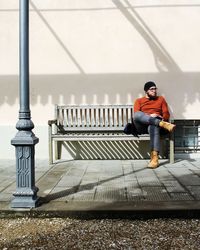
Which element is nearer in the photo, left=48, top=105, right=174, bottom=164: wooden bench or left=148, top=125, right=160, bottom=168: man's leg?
left=148, top=125, right=160, bottom=168: man's leg

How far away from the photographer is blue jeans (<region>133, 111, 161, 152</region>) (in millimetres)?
6797

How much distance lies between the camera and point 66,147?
7.97 m

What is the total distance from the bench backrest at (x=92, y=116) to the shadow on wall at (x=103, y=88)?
152 millimetres

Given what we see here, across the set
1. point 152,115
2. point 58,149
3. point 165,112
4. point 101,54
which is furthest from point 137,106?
point 58,149

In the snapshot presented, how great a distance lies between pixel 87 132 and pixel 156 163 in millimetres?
1693

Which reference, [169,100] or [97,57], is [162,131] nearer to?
[169,100]

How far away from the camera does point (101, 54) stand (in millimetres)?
7879

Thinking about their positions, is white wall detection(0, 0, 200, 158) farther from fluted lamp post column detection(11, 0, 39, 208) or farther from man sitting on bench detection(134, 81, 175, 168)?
fluted lamp post column detection(11, 0, 39, 208)

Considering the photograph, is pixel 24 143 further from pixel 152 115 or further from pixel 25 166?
pixel 152 115

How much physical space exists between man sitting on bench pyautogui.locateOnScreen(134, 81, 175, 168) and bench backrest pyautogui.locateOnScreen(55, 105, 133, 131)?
24.6 inches

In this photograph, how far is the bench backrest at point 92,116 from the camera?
7.84 metres

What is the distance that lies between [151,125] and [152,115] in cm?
19

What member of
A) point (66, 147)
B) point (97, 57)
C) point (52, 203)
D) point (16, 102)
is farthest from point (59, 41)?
point (52, 203)

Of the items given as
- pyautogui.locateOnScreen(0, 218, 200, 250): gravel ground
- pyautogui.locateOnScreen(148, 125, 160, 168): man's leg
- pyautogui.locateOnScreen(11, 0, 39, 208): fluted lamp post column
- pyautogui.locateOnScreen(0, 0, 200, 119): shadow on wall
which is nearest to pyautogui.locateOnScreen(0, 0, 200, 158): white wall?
pyautogui.locateOnScreen(0, 0, 200, 119): shadow on wall
